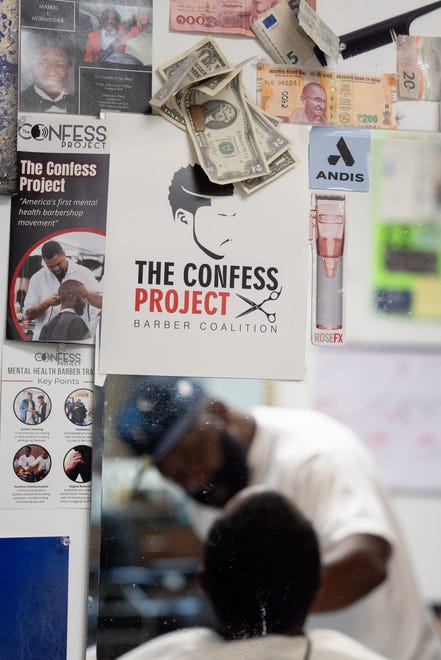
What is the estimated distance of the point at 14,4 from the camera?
142 centimetres

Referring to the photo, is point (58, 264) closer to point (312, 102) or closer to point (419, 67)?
point (312, 102)

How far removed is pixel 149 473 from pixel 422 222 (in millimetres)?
673

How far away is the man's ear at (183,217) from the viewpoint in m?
1.46

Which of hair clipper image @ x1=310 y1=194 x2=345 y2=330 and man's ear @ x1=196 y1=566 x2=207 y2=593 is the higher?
hair clipper image @ x1=310 y1=194 x2=345 y2=330

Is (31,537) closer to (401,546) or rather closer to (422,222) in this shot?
(401,546)

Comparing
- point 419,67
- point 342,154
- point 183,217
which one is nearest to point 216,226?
point 183,217

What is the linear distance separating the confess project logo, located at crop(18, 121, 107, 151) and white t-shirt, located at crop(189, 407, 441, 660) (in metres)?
0.55

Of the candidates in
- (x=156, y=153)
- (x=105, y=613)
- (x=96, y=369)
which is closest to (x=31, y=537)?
(x=105, y=613)

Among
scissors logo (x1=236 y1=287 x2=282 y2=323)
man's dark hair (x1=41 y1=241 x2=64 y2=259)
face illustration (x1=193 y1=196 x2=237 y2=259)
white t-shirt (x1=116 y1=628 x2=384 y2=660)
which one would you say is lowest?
white t-shirt (x1=116 y1=628 x2=384 y2=660)

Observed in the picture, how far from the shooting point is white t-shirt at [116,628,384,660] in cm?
143

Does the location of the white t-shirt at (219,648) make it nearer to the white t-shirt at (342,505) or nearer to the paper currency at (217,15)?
the white t-shirt at (342,505)

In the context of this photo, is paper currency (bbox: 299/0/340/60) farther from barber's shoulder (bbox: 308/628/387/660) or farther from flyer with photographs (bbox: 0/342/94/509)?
barber's shoulder (bbox: 308/628/387/660)

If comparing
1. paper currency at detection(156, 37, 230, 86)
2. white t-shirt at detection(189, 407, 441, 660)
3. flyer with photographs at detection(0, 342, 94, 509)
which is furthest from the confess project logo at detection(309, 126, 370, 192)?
flyer with photographs at detection(0, 342, 94, 509)

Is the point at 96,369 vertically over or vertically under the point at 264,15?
under
